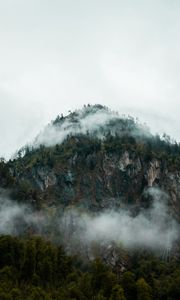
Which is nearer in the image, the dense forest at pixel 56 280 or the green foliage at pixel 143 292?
the dense forest at pixel 56 280

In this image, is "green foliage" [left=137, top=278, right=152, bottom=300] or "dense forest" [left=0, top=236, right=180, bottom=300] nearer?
"dense forest" [left=0, top=236, right=180, bottom=300]

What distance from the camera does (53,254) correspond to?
185 meters

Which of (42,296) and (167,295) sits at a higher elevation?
(167,295)

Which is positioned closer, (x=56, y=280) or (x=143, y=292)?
(x=143, y=292)

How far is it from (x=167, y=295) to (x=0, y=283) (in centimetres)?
5905

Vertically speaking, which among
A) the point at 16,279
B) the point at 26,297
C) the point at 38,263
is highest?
the point at 38,263

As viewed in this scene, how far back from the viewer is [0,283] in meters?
148

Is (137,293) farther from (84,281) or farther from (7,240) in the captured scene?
(7,240)

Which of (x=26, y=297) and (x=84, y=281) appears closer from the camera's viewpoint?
(x=26, y=297)

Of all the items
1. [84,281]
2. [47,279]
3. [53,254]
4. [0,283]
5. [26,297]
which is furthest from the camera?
[53,254]

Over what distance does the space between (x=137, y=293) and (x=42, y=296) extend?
121ft

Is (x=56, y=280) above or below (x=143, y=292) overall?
above

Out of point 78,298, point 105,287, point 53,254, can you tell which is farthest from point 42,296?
point 53,254

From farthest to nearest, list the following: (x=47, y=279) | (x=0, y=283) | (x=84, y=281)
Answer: (x=47, y=279) → (x=84, y=281) → (x=0, y=283)
